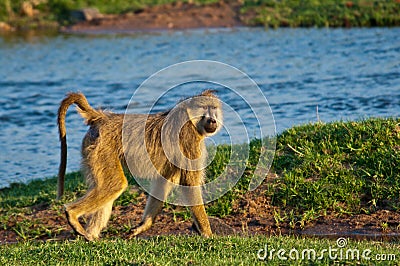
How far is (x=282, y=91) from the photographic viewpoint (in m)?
14.4

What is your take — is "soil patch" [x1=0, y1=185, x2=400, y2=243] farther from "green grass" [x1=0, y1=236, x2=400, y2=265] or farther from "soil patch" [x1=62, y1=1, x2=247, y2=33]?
"soil patch" [x1=62, y1=1, x2=247, y2=33]

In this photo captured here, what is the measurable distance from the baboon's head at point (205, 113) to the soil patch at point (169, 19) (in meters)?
16.5

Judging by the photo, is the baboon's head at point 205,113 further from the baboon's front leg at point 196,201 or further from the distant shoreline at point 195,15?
the distant shoreline at point 195,15

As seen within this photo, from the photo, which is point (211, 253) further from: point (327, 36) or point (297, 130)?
point (327, 36)

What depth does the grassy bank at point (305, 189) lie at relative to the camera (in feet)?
24.7

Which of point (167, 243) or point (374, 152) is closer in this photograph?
point (167, 243)

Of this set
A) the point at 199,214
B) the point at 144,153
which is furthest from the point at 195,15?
the point at 199,214

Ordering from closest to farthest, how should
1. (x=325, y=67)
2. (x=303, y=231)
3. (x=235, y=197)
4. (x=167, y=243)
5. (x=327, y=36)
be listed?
1. (x=167, y=243)
2. (x=303, y=231)
3. (x=235, y=197)
4. (x=325, y=67)
5. (x=327, y=36)

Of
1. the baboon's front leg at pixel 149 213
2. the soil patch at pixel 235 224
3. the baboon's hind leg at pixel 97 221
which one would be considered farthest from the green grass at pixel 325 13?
the baboon's hind leg at pixel 97 221

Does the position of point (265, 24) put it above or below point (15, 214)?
above

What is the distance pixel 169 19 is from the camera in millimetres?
24062

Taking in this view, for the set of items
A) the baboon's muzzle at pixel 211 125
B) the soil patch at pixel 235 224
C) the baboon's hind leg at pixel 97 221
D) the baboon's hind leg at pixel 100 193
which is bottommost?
the soil patch at pixel 235 224

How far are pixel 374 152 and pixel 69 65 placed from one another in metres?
12.6

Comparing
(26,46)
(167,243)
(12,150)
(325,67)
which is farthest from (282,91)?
(26,46)
